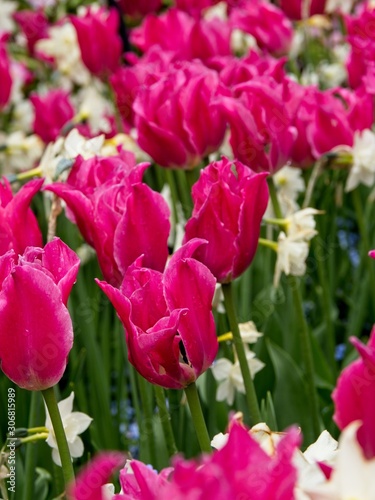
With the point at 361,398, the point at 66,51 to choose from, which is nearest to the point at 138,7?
the point at 66,51

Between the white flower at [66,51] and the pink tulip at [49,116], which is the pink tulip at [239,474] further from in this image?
the white flower at [66,51]

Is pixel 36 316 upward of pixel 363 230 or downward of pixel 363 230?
upward

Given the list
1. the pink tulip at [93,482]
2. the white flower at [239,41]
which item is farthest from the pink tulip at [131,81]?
the pink tulip at [93,482]

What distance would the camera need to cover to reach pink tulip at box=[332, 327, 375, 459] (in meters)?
0.66

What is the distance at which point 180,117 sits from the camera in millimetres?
1569

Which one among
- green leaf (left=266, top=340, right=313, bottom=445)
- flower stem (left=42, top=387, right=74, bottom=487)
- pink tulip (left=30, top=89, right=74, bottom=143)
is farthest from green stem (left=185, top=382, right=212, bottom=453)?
pink tulip (left=30, top=89, right=74, bottom=143)

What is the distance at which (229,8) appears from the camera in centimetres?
317

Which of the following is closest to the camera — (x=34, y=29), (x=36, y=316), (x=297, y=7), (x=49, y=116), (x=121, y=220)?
(x=36, y=316)

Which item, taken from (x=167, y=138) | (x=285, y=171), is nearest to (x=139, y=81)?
(x=285, y=171)

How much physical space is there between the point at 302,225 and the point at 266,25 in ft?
3.79

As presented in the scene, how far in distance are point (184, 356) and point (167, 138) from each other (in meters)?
0.64

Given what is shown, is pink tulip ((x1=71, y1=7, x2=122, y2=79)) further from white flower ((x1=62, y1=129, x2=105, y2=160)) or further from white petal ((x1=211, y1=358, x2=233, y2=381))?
white petal ((x1=211, y1=358, x2=233, y2=381))

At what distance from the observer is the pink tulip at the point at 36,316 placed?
3.04ft

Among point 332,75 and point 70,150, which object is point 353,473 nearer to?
point 70,150
